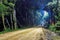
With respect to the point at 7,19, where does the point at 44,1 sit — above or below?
above

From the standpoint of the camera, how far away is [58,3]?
122 ft

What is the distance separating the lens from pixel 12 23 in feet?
107

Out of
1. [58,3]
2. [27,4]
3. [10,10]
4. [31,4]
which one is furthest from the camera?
[31,4]

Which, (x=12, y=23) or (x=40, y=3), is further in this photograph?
(x=40, y=3)

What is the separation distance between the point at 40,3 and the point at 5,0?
103 ft

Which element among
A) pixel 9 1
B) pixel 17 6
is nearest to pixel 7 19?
pixel 9 1

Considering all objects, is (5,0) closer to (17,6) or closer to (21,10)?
(17,6)

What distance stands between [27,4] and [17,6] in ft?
21.2

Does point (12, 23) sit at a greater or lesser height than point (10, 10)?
lesser

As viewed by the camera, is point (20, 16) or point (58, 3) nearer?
point (58, 3)

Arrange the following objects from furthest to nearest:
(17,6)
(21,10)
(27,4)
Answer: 1. (27,4)
2. (21,10)
3. (17,6)

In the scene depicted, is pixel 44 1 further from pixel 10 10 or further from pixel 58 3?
pixel 10 10

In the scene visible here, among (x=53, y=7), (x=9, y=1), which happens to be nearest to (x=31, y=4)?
(x=53, y=7)

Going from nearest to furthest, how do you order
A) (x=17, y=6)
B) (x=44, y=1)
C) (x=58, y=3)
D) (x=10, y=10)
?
1. (x=10, y=10)
2. (x=58, y=3)
3. (x=17, y=6)
4. (x=44, y=1)
